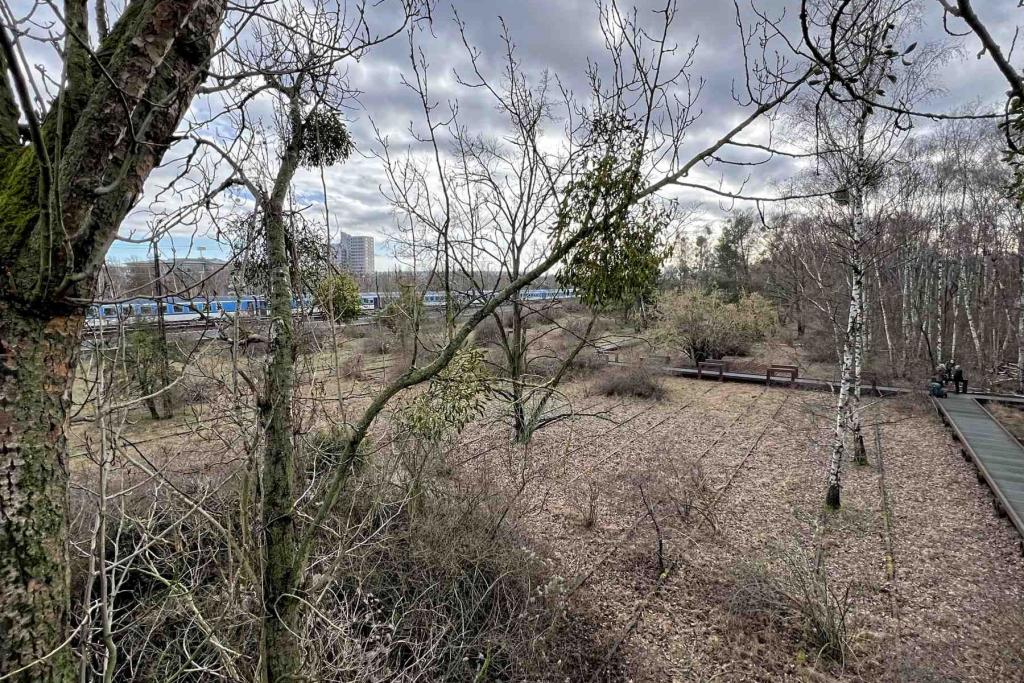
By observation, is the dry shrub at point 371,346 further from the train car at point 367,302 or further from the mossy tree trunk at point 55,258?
the mossy tree trunk at point 55,258

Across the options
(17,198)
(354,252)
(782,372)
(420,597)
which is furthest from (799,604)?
(782,372)

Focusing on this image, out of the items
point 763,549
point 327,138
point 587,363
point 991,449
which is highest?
point 327,138

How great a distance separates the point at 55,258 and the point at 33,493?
656mm

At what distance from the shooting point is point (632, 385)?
44.6ft

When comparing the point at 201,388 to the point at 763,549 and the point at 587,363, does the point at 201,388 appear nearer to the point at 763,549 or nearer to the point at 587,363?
the point at 763,549

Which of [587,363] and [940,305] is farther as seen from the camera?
[587,363]

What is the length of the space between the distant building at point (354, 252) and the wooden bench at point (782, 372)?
12.8m

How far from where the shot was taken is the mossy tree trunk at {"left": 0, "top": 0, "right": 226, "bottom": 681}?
121cm

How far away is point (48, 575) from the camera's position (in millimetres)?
1290

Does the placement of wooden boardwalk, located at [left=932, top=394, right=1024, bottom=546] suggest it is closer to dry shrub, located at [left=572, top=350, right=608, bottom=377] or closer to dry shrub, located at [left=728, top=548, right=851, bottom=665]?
dry shrub, located at [left=728, top=548, right=851, bottom=665]

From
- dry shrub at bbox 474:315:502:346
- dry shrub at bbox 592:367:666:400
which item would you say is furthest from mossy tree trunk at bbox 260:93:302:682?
dry shrub at bbox 592:367:666:400

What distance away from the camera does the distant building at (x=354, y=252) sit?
4788 mm

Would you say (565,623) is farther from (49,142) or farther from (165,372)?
(165,372)

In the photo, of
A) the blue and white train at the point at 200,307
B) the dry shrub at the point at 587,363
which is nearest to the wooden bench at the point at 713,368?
the dry shrub at the point at 587,363
